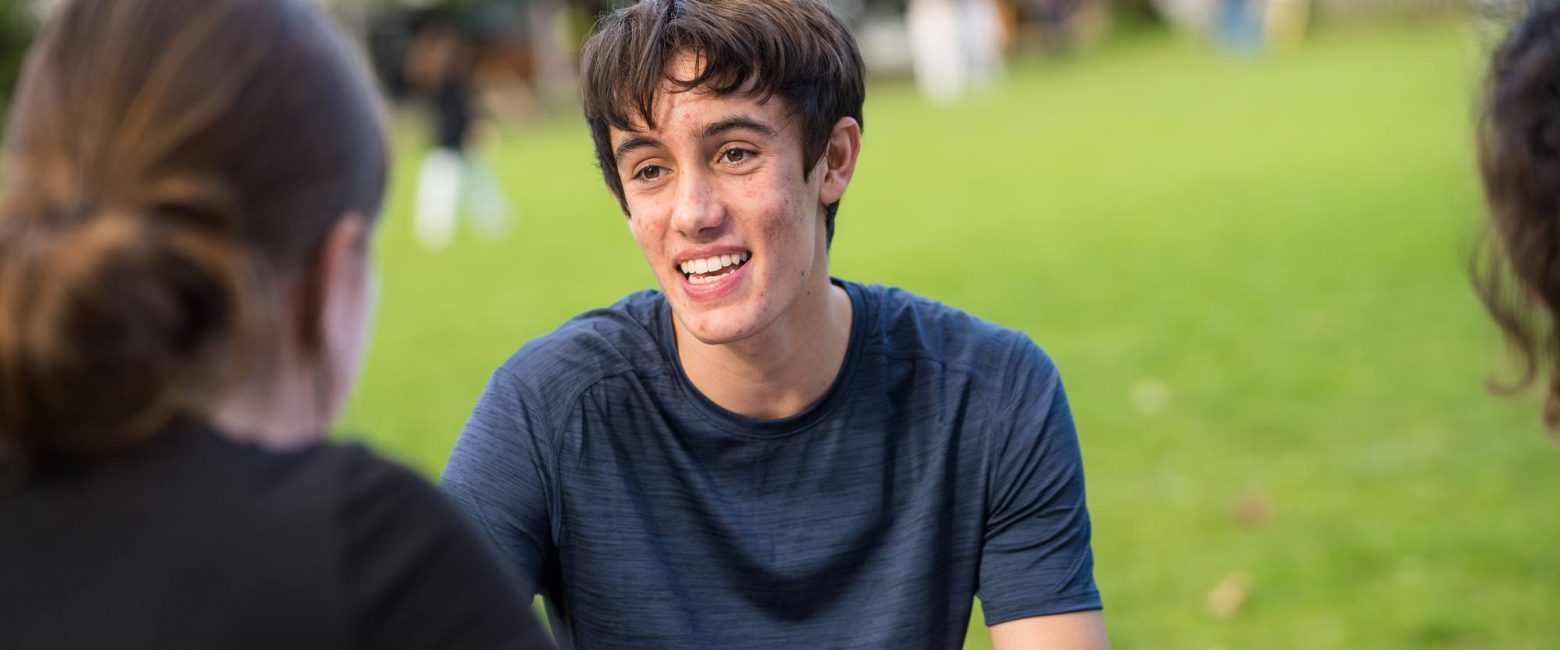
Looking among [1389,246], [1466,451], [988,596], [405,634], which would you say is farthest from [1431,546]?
[1389,246]

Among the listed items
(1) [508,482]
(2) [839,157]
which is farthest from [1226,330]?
(1) [508,482]

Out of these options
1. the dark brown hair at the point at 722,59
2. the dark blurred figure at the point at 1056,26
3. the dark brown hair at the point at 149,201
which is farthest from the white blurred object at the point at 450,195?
the dark blurred figure at the point at 1056,26

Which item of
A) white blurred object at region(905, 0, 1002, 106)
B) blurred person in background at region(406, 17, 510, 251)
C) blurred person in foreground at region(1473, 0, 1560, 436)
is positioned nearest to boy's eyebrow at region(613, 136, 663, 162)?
blurred person in foreground at region(1473, 0, 1560, 436)

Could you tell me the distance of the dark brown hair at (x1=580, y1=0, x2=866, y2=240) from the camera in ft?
9.68

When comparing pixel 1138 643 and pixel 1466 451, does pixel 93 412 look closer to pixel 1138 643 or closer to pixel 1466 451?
pixel 1138 643

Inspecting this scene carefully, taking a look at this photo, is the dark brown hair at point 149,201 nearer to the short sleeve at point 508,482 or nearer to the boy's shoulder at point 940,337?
the short sleeve at point 508,482

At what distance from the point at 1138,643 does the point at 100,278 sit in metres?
4.21

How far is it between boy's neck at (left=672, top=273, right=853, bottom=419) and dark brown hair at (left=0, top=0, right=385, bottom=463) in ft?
4.34

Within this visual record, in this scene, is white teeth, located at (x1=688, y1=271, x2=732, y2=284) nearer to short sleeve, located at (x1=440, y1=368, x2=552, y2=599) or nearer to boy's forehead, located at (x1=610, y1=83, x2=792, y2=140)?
boy's forehead, located at (x1=610, y1=83, x2=792, y2=140)

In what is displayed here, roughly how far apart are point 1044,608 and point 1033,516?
0.16m

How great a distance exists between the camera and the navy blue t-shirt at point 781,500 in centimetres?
290

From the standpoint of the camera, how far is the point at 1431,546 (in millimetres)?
5719

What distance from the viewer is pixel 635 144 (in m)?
3.01

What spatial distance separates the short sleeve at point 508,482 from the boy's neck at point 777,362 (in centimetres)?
31
